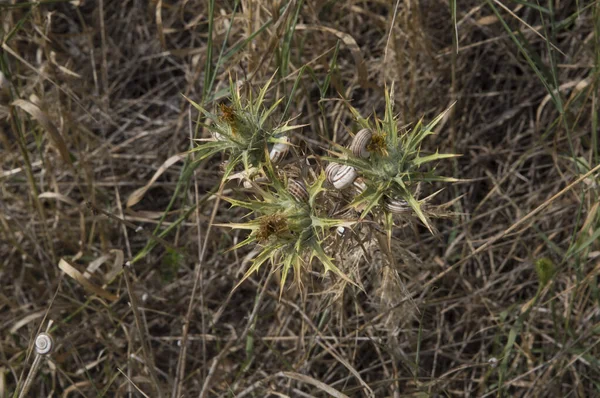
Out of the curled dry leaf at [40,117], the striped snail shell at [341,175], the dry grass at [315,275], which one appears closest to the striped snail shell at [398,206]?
the striped snail shell at [341,175]

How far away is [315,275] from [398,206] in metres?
1.13

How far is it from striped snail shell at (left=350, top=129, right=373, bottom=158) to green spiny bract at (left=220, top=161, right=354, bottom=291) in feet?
0.34

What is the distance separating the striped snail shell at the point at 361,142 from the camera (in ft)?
4.77

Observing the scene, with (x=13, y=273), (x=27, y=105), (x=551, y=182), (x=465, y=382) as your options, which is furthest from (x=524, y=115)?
(x=13, y=273)

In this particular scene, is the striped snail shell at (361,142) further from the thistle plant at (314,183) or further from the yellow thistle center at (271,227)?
the yellow thistle center at (271,227)

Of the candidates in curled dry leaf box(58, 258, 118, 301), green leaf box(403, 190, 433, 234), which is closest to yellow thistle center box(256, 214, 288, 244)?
green leaf box(403, 190, 433, 234)

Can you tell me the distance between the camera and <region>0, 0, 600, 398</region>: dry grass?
241 centimetres

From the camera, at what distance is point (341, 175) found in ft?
5.01

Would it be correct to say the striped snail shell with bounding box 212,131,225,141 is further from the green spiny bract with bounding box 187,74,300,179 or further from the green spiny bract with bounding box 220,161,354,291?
the green spiny bract with bounding box 220,161,354,291

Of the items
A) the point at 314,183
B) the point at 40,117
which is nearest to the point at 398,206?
the point at 314,183

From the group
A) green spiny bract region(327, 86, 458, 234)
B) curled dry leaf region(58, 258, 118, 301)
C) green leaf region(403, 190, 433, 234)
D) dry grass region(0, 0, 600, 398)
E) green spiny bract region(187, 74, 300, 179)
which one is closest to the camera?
green leaf region(403, 190, 433, 234)

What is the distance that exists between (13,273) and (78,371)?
0.63 meters

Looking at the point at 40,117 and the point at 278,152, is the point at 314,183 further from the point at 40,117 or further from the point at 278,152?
the point at 40,117

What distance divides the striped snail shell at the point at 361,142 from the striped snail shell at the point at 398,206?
129mm
